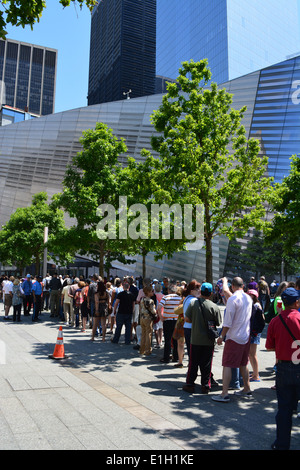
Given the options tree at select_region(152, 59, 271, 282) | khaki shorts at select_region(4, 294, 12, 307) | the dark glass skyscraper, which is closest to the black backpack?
tree at select_region(152, 59, 271, 282)

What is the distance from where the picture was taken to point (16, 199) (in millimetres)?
45781


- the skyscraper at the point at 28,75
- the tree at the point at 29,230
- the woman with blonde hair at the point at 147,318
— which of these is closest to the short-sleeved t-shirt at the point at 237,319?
the woman with blonde hair at the point at 147,318

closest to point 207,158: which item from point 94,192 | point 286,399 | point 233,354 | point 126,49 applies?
point 94,192

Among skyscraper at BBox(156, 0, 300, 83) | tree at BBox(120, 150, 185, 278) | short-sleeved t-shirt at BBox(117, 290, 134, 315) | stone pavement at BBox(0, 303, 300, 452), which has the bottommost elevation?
stone pavement at BBox(0, 303, 300, 452)

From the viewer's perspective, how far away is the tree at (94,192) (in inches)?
671

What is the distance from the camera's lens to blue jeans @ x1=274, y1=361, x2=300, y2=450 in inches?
149

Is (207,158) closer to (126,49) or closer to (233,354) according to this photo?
(233,354)

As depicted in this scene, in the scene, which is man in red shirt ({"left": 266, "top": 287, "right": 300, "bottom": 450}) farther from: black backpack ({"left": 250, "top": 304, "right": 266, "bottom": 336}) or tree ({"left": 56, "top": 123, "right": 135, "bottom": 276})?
tree ({"left": 56, "top": 123, "right": 135, "bottom": 276})

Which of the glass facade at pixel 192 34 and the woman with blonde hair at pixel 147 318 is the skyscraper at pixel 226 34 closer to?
the glass facade at pixel 192 34

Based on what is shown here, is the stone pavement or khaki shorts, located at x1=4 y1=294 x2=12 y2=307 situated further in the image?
khaki shorts, located at x1=4 y1=294 x2=12 y2=307

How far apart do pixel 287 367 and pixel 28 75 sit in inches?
8173

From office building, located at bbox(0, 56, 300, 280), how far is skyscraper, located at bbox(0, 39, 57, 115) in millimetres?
147276

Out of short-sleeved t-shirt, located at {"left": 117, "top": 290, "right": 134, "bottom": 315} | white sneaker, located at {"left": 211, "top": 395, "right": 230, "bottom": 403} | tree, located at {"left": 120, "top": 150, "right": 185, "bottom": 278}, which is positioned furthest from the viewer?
tree, located at {"left": 120, "top": 150, "right": 185, "bottom": 278}

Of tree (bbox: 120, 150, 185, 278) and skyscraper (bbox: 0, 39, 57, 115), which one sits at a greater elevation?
skyscraper (bbox: 0, 39, 57, 115)
